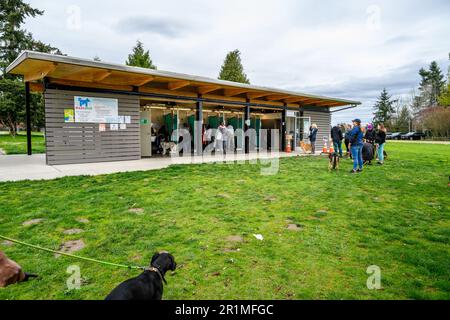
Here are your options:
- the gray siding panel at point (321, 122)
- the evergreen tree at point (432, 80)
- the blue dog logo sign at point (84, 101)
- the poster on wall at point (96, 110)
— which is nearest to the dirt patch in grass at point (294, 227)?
the poster on wall at point (96, 110)

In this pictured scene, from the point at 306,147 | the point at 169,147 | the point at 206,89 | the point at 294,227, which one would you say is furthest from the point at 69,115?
the point at 306,147

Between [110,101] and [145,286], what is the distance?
1044 centimetres

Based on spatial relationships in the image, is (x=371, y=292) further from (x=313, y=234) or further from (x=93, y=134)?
(x=93, y=134)

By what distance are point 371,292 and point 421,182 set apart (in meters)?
6.77

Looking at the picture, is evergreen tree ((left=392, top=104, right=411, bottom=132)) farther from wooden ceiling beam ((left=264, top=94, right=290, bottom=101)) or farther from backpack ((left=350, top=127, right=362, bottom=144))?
backpack ((left=350, top=127, right=362, bottom=144))

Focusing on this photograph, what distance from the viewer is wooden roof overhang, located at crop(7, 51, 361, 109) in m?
8.72

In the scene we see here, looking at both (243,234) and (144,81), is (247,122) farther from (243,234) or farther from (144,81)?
(243,234)

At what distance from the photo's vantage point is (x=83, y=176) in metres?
7.70

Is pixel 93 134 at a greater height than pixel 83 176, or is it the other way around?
pixel 93 134

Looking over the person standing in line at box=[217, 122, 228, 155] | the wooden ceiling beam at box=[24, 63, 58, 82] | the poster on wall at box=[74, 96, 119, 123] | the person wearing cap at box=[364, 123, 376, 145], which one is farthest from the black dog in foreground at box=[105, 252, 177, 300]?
the person standing in line at box=[217, 122, 228, 155]

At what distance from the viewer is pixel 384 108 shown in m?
62.2

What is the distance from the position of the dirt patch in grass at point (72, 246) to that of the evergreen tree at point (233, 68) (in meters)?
35.0

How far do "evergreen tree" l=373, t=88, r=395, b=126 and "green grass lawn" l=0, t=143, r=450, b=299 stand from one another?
6220 centimetres
